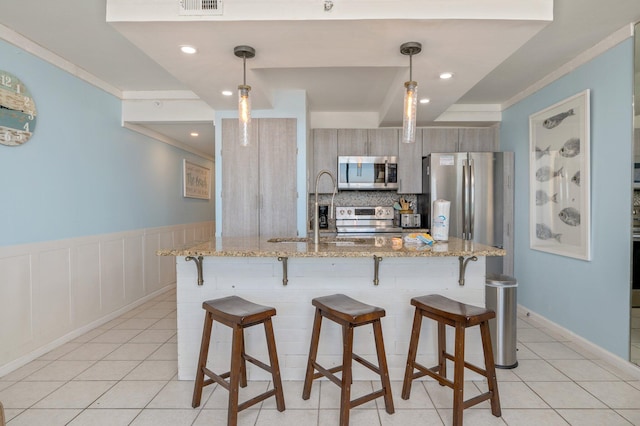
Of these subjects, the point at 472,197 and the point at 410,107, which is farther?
the point at 472,197

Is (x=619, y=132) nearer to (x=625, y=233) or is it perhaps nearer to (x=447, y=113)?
(x=625, y=233)

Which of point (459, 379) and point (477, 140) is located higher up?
point (477, 140)

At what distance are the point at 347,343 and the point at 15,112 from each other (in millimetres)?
2857

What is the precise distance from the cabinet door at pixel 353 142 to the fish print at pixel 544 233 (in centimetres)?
215

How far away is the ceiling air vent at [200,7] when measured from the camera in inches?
77.0

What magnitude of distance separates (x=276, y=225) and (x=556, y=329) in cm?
287

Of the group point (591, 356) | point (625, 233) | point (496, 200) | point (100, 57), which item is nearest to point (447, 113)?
point (496, 200)

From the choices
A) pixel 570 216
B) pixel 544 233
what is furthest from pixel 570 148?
pixel 544 233

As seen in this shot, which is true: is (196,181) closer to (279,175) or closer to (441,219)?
(279,175)

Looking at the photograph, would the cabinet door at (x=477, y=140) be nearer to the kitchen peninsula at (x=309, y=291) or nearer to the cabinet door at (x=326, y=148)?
the cabinet door at (x=326, y=148)

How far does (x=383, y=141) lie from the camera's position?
4652 millimetres

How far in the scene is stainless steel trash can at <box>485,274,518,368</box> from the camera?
2551 mm

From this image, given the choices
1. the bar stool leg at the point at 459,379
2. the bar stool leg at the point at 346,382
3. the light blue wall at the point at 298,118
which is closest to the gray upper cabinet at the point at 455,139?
the light blue wall at the point at 298,118

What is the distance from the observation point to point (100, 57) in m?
3.03
